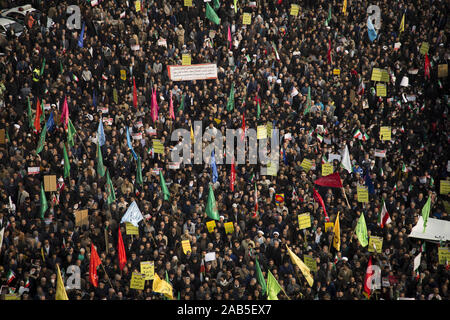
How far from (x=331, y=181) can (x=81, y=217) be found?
5.41m

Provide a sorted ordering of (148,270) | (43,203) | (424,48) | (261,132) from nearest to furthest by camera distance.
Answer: (148,270), (43,203), (261,132), (424,48)

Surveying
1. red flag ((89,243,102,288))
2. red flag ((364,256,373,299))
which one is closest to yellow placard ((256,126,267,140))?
red flag ((364,256,373,299))

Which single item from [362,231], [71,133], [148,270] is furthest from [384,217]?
[71,133]

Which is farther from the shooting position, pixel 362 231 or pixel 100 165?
pixel 100 165

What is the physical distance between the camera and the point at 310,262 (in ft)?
43.8

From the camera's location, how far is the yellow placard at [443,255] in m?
13.6

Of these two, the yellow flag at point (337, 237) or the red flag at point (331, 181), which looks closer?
the yellow flag at point (337, 237)

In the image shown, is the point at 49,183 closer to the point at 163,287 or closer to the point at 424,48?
the point at 163,287

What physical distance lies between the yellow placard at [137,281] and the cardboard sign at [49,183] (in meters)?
3.35

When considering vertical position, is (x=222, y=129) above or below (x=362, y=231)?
above

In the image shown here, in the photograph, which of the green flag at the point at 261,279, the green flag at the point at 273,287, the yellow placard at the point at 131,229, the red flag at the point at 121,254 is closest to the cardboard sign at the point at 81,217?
the yellow placard at the point at 131,229

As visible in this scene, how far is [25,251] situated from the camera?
13.4m

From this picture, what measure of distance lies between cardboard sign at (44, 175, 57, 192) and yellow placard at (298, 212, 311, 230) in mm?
5289

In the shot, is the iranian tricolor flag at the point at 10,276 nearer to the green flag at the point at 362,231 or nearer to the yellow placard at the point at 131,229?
the yellow placard at the point at 131,229
